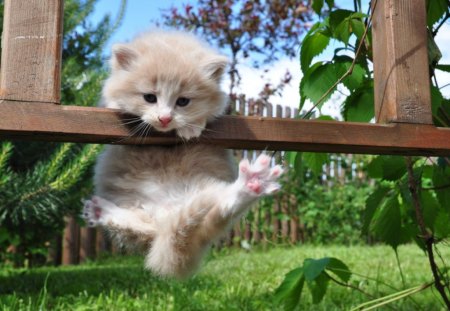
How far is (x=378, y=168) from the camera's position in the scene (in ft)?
7.36

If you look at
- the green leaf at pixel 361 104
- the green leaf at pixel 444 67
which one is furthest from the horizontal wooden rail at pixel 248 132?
the green leaf at pixel 444 67

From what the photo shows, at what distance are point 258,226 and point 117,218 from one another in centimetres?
651

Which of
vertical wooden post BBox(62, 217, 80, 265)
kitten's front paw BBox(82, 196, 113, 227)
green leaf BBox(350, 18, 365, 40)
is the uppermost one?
green leaf BBox(350, 18, 365, 40)

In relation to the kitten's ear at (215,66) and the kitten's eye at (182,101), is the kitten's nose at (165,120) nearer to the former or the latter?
the kitten's eye at (182,101)

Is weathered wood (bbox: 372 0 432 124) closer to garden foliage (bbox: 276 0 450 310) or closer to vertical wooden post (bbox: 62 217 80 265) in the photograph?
garden foliage (bbox: 276 0 450 310)

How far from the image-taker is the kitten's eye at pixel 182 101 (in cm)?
140

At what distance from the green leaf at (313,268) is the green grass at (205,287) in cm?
97

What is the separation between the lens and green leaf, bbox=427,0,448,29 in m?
1.85

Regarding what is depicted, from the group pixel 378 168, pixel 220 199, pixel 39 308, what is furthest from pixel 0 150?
pixel 220 199

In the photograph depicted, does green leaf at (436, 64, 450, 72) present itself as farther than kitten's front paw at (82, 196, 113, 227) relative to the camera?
Yes

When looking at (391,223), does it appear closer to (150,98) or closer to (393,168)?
(393,168)

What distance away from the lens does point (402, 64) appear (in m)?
1.46

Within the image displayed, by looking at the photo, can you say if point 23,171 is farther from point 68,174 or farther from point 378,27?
point 378,27

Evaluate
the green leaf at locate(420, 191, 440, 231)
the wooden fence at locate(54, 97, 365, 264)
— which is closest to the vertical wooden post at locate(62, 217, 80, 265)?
the wooden fence at locate(54, 97, 365, 264)
